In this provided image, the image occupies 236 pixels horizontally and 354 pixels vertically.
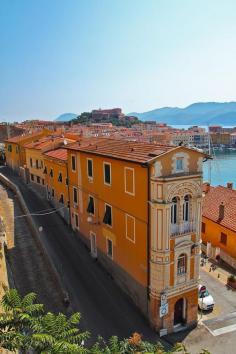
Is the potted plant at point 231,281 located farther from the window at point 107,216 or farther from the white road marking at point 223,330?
the window at point 107,216

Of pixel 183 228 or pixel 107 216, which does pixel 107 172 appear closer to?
pixel 107 216

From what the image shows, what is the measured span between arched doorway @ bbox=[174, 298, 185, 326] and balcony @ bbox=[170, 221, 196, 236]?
194 inches

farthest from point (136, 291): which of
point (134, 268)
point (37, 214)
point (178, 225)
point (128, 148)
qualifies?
point (37, 214)

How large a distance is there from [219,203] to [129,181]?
52.7 feet

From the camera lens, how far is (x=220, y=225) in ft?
99.8

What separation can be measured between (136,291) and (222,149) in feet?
593

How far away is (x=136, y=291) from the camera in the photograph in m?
22.0

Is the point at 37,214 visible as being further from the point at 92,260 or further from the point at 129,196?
the point at 129,196

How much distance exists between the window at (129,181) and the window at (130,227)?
6.26ft

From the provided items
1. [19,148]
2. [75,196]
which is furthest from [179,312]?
[19,148]

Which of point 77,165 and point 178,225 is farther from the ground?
point 77,165

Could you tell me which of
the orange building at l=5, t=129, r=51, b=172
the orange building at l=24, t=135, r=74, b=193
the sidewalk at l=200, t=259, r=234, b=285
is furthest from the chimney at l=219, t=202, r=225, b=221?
the orange building at l=5, t=129, r=51, b=172

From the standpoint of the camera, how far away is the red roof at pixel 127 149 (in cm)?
1928

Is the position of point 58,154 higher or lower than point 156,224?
higher
